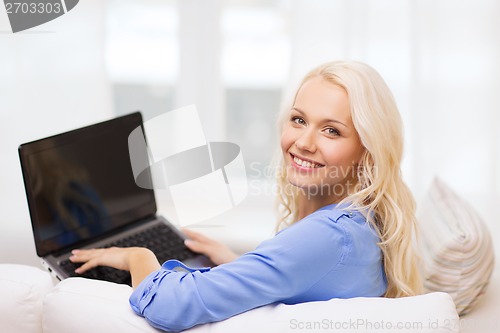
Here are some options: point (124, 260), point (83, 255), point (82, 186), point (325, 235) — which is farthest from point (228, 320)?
point (82, 186)

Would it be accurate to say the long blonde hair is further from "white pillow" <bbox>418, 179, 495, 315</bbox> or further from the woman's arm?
the woman's arm

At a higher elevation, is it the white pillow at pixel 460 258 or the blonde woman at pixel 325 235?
the blonde woman at pixel 325 235

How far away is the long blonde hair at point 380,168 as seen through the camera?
1.50 m

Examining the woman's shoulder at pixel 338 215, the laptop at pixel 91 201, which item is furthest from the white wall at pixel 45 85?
the woman's shoulder at pixel 338 215

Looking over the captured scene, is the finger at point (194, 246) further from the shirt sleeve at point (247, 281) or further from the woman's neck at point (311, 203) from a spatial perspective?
the shirt sleeve at point (247, 281)

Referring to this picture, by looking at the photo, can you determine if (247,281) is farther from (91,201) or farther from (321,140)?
(91,201)

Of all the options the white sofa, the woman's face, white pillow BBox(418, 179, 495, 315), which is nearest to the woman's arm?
the white sofa

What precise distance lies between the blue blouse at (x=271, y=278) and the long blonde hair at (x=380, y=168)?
0.09 m

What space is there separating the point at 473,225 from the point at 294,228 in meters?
0.64

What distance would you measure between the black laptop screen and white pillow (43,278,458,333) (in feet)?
1.19

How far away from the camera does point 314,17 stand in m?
2.55

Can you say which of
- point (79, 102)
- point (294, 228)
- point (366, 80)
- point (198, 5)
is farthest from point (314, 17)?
point (294, 228)

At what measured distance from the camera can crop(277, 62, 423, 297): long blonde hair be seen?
150 centimetres

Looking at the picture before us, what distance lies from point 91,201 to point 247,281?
2.09 feet
